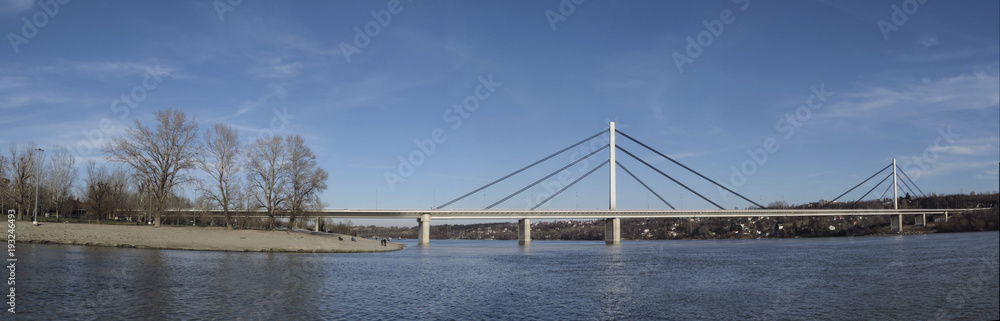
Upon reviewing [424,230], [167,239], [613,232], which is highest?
[167,239]

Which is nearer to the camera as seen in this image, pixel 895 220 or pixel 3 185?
pixel 3 185

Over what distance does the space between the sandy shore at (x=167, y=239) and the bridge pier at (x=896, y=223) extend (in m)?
116

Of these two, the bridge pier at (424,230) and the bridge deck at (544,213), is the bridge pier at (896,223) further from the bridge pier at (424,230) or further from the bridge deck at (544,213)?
the bridge pier at (424,230)

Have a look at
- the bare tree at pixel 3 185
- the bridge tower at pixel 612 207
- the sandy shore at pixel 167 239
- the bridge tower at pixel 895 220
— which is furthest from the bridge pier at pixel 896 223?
the bare tree at pixel 3 185

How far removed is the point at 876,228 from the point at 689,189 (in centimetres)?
5006

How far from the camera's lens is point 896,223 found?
4828 inches

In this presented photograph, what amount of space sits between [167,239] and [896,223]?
446ft

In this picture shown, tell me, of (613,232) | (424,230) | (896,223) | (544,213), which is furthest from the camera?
(896,223)

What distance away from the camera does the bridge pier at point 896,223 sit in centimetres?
12018

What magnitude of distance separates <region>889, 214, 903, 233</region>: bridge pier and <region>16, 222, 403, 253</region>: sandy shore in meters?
116

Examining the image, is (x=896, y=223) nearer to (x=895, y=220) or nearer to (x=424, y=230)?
(x=895, y=220)

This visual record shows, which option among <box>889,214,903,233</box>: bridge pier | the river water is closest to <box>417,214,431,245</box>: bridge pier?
the river water

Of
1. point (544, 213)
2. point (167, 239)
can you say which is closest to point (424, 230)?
point (544, 213)

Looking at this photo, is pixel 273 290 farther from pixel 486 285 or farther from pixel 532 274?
pixel 532 274
